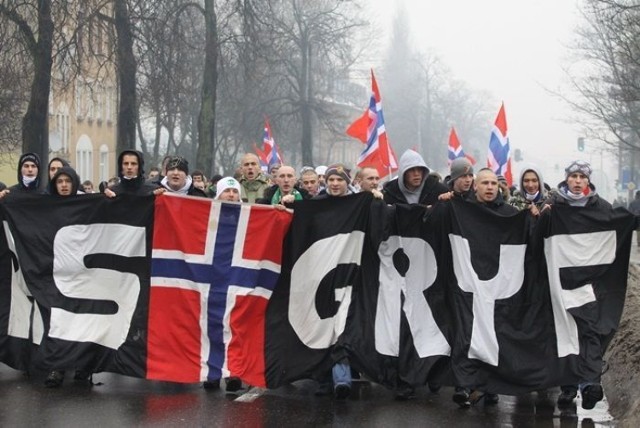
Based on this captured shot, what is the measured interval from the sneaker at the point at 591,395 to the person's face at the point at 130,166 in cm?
427

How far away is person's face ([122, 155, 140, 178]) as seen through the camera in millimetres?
10164

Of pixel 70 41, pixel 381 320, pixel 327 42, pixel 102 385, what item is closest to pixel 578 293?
pixel 381 320

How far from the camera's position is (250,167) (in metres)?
12.2

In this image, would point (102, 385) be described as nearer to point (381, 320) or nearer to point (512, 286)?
point (381, 320)

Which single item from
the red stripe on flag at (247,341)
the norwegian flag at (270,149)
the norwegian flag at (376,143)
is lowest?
the red stripe on flag at (247,341)

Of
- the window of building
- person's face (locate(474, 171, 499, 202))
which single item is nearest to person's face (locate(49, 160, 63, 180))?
person's face (locate(474, 171, 499, 202))

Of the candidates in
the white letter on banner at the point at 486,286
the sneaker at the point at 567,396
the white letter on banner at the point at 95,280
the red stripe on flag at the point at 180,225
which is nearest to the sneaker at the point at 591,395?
the sneaker at the point at 567,396

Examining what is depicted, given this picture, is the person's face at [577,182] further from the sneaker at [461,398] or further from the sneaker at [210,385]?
the sneaker at [210,385]

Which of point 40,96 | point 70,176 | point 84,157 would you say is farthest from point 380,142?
point 84,157

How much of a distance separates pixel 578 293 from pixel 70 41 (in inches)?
581

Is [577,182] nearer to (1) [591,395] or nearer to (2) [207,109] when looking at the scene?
(1) [591,395]

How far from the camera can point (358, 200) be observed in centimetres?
955

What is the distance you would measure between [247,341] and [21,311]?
80.0 inches

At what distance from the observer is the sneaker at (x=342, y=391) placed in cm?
902
